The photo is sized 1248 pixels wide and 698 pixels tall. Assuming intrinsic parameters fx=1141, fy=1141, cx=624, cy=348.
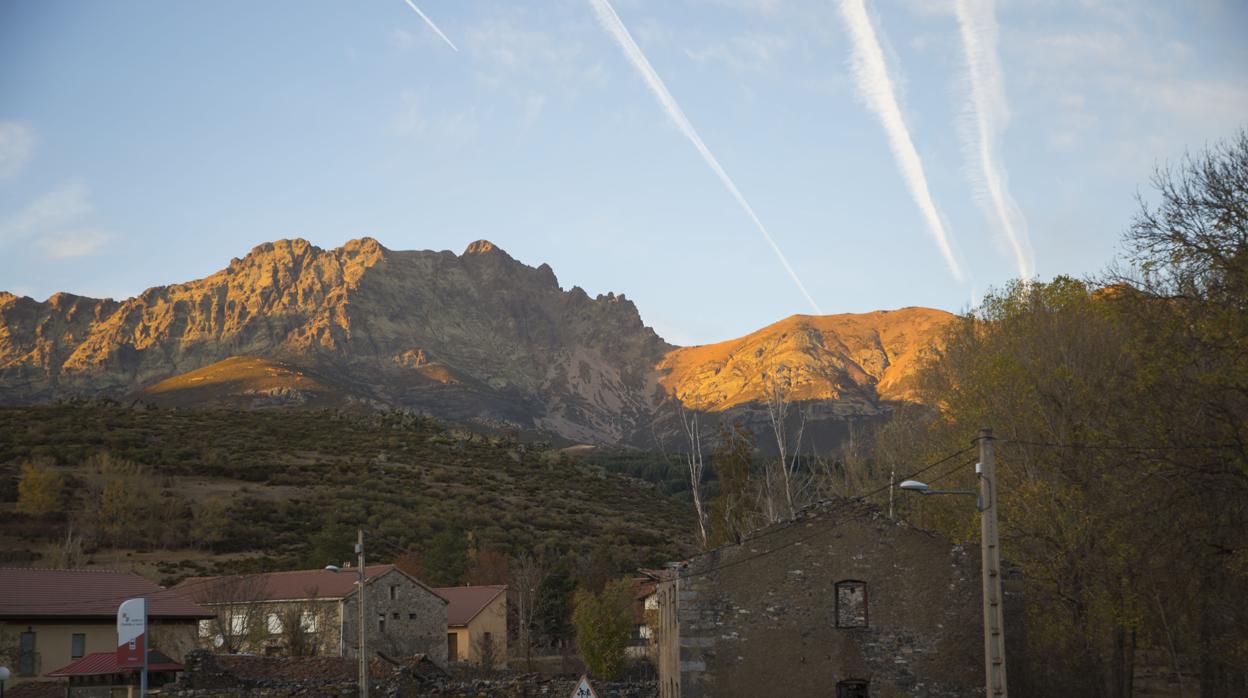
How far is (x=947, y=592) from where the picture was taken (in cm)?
2767

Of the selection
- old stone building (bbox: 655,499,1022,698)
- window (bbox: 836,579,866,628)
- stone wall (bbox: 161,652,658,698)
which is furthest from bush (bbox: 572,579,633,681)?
window (bbox: 836,579,866,628)

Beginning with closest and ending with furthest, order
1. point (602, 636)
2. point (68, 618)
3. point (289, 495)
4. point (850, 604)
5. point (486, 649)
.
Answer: point (850, 604) → point (68, 618) → point (602, 636) → point (486, 649) → point (289, 495)

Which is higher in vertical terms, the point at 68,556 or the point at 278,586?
the point at 68,556

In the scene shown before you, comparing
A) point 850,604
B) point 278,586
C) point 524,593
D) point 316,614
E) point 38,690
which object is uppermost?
point 850,604

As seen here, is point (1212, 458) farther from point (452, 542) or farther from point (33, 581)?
point (452, 542)

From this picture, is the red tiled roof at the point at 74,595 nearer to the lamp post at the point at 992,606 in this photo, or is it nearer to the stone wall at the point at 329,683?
the stone wall at the point at 329,683

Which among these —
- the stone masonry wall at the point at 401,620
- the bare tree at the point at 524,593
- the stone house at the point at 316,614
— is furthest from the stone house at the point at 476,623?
the stone house at the point at 316,614

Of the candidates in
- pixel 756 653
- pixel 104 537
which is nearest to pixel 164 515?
pixel 104 537

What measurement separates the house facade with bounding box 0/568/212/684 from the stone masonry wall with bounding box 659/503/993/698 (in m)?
25.5

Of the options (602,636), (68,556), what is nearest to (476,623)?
(602,636)

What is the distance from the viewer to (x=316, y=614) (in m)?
54.1

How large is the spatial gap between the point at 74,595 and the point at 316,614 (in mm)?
12549

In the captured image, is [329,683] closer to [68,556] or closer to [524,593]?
[524,593]

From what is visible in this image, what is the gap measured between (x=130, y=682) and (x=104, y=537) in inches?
1598
